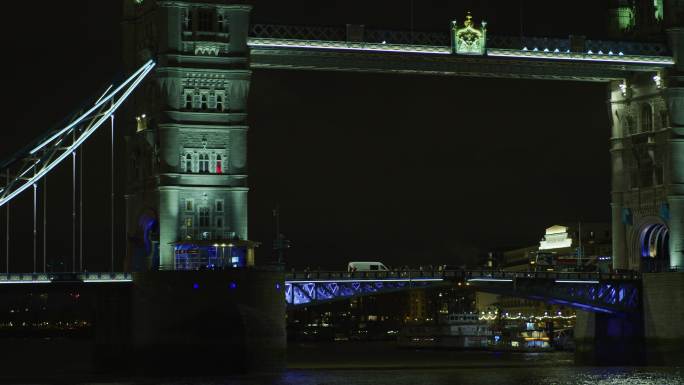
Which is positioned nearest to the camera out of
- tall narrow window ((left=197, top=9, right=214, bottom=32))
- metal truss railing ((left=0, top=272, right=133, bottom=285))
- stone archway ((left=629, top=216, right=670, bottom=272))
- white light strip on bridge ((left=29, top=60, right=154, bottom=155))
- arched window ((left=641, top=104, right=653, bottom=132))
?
metal truss railing ((left=0, top=272, right=133, bottom=285))

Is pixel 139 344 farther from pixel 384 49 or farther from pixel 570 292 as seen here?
pixel 570 292

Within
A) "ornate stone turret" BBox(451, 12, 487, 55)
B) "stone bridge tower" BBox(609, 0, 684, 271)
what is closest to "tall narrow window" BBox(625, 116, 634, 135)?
"stone bridge tower" BBox(609, 0, 684, 271)

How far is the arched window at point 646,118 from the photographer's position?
126 meters

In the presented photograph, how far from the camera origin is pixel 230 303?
10481 centimetres

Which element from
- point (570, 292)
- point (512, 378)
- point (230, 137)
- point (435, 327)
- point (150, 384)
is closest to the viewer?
point (150, 384)

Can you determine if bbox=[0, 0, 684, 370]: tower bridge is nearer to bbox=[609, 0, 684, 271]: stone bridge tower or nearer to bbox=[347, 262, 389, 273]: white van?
bbox=[609, 0, 684, 271]: stone bridge tower

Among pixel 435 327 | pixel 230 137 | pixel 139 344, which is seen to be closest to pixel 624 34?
pixel 230 137

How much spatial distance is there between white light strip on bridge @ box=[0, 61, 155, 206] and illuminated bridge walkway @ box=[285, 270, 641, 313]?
15.6 m

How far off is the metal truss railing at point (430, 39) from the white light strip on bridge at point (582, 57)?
56cm

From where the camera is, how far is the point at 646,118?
126125 mm

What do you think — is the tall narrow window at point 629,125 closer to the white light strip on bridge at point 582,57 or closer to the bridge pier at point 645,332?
the white light strip on bridge at point 582,57

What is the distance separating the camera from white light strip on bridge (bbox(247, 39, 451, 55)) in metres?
110

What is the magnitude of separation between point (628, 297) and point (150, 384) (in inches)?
1725

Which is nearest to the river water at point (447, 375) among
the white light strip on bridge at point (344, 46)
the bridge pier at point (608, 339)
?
the bridge pier at point (608, 339)
